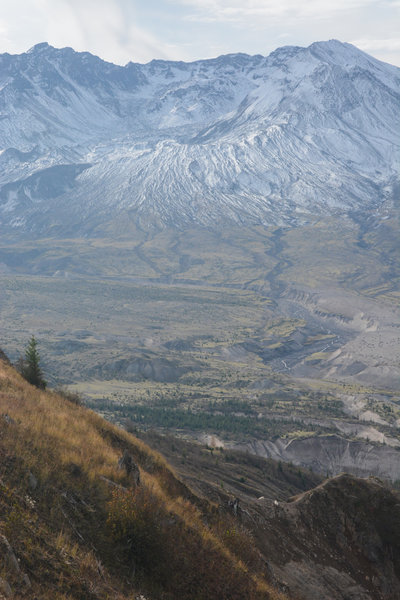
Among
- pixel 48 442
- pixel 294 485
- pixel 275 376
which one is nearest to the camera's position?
pixel 48 442

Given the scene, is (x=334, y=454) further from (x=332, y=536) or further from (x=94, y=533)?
(x=94, y=533)

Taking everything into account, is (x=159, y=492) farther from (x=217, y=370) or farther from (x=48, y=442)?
(x=217, y=370)

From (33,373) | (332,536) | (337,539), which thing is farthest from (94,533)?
(337,539)

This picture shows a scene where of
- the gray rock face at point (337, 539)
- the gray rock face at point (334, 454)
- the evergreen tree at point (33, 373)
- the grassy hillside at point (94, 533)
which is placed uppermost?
the evergreen tree at point (33, 373)

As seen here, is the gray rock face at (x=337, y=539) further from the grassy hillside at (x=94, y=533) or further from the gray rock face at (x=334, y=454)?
the gray rock face at (x=334, y=454)

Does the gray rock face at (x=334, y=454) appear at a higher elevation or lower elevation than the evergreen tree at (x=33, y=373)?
lower

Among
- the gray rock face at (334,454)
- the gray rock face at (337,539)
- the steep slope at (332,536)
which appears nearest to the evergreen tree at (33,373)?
the steep slope at (332,536)

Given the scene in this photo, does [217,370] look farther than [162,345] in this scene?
No

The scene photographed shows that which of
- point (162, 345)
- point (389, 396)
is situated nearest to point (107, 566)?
point (389, 396)
